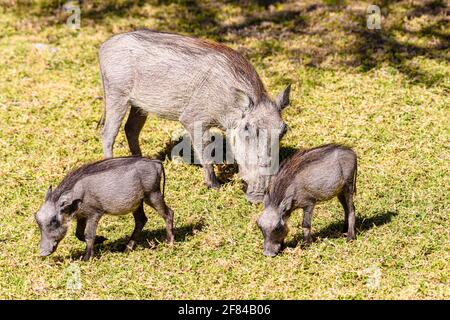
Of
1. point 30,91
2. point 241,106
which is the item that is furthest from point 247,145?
point 30,91

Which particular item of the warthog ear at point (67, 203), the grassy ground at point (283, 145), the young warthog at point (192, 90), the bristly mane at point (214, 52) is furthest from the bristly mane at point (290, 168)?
the warthog ear at point (67, 203)

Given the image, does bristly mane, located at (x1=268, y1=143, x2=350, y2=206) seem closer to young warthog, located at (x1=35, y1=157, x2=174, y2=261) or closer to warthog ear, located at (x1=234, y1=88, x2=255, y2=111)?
young warthog, located at (x1=35, y1=157, x2=174, y2=261)

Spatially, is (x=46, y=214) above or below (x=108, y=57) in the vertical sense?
below

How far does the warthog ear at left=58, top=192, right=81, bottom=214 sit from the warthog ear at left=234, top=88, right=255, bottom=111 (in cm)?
187

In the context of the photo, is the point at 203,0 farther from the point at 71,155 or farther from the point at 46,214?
the point at 46,214

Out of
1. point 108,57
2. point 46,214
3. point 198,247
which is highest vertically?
point 108,57

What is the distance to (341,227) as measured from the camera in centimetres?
651

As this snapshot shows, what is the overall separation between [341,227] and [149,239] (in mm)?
1617

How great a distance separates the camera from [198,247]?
6289 mm

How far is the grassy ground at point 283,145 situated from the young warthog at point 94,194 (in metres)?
0.33

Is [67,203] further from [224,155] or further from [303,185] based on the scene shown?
[224,155]

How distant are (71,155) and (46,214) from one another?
2.28 m

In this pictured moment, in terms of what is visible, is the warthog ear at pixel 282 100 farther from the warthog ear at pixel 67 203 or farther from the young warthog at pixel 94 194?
the warthog ear at pixel 67 203

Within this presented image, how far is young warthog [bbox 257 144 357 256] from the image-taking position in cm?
584
